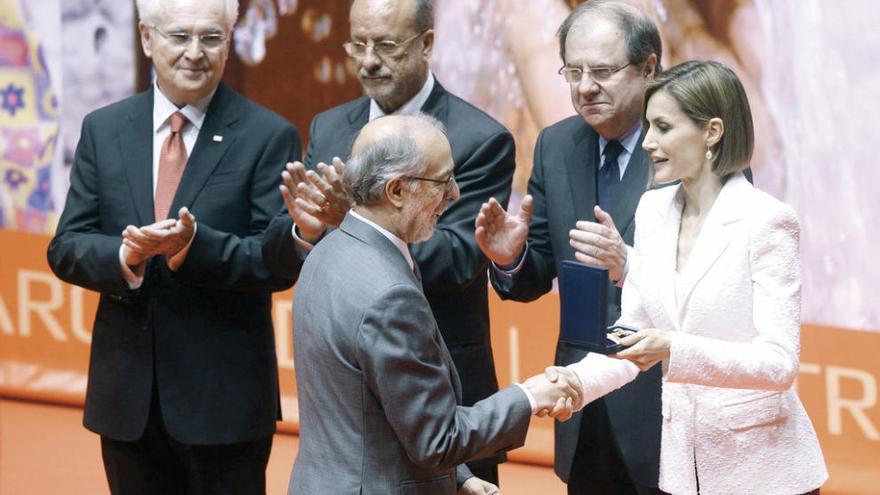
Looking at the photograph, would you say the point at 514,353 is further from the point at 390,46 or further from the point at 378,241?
the point at 378,241

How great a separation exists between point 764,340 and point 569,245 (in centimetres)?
77

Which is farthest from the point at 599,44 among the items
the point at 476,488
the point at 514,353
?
the point at 514,353

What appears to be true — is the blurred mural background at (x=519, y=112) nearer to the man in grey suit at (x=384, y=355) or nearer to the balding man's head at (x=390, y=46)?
the balding man's head at (x=390, y=46)

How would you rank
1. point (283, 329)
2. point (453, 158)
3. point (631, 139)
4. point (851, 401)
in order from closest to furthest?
point (631, 139) < point (453, 158) < point (851, 401) < point (283, 329)

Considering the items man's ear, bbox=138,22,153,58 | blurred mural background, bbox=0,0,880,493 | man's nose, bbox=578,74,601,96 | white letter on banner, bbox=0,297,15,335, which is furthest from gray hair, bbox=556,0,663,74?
white letter on banner, bbox=0,297,15,335

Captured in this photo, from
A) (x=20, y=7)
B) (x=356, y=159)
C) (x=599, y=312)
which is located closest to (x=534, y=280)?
(x=599, y=312)

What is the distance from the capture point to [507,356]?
5.75m

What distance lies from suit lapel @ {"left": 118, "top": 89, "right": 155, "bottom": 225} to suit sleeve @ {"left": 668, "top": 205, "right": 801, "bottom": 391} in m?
1.60

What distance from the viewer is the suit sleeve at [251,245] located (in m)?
3.54

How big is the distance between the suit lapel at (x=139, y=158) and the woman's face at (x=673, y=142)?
57.0 inches

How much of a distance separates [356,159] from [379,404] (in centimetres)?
49

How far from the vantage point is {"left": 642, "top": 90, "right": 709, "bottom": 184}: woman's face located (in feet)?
9.60

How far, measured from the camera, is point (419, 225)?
8.93ft

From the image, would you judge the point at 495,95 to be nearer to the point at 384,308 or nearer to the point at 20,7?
the point at 20,7
